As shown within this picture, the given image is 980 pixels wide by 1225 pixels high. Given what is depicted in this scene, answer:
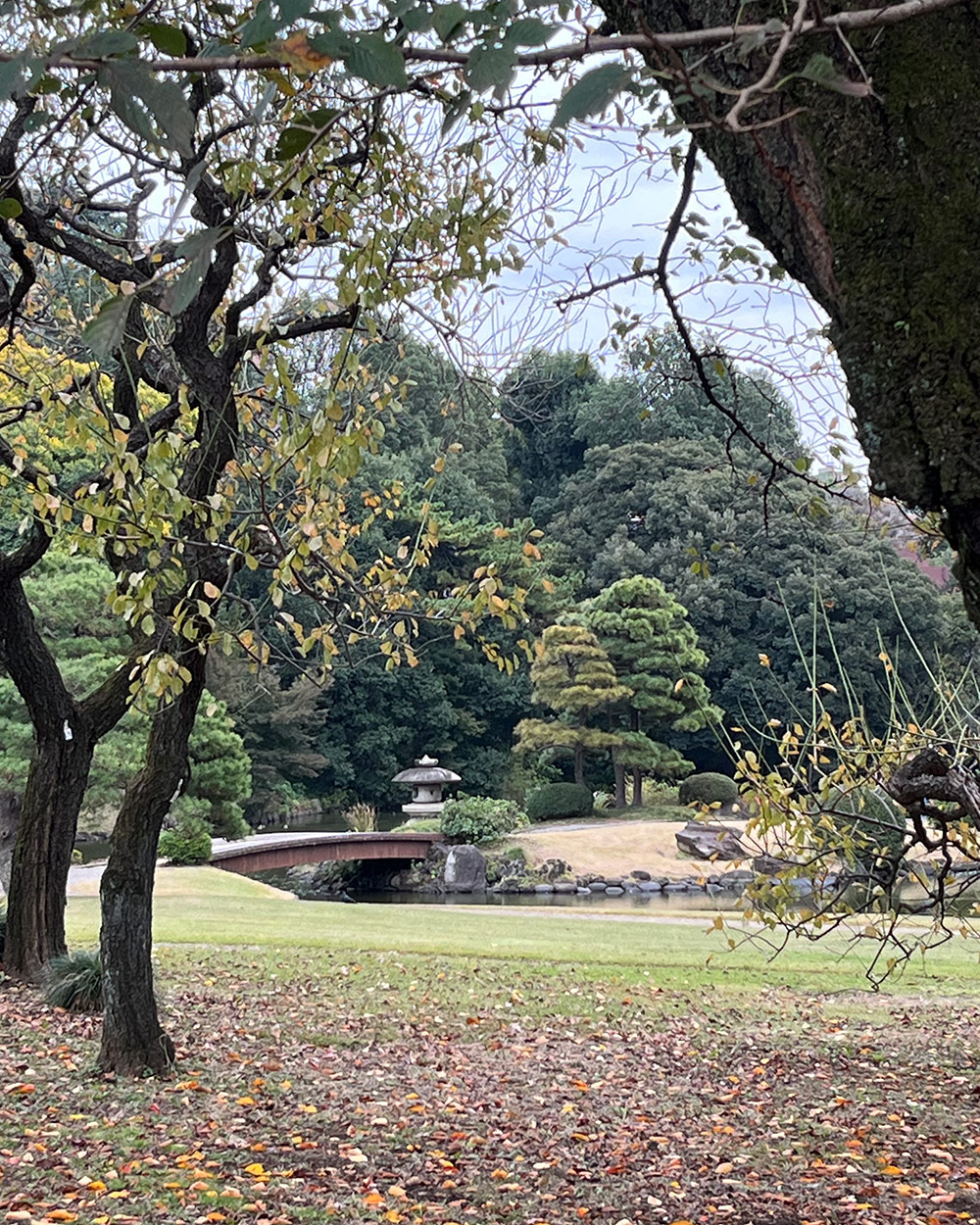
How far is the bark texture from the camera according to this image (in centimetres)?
141

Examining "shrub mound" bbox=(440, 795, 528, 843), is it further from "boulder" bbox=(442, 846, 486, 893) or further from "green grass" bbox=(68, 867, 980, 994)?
"green grass" bbox=(68, 867, 980, 994)

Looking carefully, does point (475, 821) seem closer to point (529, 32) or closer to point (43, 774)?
point (43, 774)

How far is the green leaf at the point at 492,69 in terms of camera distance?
0.91 meters

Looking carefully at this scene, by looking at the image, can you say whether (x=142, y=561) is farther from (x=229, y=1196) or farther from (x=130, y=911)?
(x=229, y=1196)

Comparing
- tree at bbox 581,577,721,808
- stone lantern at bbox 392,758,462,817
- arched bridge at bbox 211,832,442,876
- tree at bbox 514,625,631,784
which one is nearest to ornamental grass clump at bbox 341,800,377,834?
stone lantern at bbox 392,758,462,817

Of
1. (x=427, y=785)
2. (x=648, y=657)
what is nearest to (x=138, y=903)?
(x=427, y=785)

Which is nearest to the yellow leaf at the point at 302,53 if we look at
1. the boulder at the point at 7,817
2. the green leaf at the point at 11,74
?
the green leaf at the point at 11,74

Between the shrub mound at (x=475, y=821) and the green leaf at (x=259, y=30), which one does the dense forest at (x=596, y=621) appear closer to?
the shrub mound at (x=475, y=821)

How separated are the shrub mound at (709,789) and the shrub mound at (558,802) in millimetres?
2532

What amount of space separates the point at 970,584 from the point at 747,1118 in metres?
4.05

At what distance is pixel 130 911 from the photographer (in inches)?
202

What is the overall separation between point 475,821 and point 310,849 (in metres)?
3.88

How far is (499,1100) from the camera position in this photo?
506cm

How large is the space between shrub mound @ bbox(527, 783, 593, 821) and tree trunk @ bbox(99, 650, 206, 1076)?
22.6m
